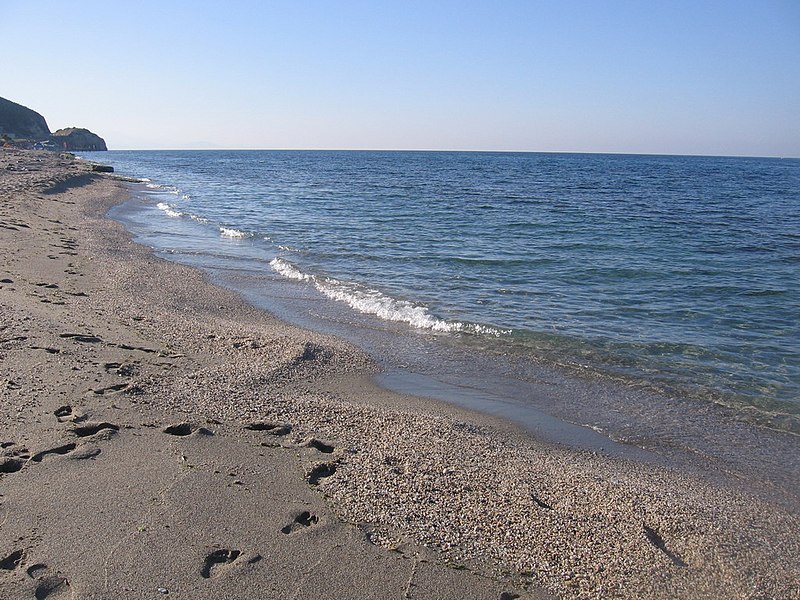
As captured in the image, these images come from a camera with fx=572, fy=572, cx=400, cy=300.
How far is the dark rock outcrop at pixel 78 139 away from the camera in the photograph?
12588 cm

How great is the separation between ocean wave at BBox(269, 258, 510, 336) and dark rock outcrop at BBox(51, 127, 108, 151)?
12637 centimetres

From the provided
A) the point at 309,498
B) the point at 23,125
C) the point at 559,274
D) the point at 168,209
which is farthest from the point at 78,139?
the point at 309,498

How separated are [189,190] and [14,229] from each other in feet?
95.3

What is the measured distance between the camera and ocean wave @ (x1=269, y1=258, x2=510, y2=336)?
10.6 metres

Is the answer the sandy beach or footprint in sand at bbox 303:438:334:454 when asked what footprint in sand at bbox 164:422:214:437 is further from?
footprint in sand at bbox 303:438:334:454

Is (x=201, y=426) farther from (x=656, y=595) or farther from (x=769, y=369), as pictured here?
(x=769, y=369)

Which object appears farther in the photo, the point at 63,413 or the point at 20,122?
the point at 20,122

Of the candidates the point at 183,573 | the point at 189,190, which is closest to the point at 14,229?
the point at 183,573

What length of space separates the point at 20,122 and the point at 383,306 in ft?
373

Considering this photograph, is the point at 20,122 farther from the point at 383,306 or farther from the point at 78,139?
the point at 383,306

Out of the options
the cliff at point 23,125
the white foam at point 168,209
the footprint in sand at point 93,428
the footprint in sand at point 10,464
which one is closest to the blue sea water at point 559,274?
the white foam at point 168,209

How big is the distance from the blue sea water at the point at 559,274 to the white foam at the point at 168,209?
0.23 metres

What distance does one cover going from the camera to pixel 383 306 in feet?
39.5

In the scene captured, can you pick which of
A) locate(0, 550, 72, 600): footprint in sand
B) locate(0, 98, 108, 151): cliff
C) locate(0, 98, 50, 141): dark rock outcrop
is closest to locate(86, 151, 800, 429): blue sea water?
locate(0, 550, 72, 600): footprint in sand
